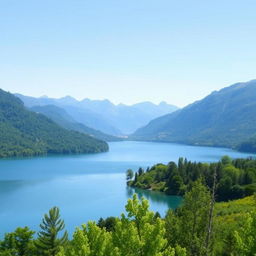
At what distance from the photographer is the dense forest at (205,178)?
8988 cm

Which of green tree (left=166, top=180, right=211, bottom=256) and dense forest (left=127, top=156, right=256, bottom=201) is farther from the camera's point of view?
dense forest (left=127, top=156, right=256, bottom=201)

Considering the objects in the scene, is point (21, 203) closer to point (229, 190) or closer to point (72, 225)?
point (72, 225)

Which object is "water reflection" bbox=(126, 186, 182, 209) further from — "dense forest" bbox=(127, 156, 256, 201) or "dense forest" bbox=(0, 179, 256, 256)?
"dense forest" bbox=(0, 179, 256, 256)

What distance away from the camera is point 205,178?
96.6m

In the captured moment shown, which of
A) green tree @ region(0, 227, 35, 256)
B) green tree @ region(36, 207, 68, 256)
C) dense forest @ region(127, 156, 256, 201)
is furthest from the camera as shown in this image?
dense forest @ region(127, 156, 256, 201)

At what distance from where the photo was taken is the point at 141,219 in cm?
1477

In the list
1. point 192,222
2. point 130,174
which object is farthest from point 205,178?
point 192,222

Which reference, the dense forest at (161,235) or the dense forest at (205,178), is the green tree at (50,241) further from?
the dense forest at (205,178)

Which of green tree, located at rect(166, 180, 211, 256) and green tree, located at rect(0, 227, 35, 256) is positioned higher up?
green tree, located at rect(166, 180, 211, 256)

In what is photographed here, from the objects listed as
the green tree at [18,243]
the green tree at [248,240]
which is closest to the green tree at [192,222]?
the green tree at [248,240]

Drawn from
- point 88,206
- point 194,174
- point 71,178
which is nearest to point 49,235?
point 88,206

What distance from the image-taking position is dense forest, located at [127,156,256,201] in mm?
89875

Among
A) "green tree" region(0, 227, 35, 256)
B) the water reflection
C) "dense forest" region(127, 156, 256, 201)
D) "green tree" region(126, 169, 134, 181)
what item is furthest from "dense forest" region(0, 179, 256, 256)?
"green tree" region(126, 169, 134, 181)

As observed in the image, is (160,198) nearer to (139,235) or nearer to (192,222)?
(192,222)
